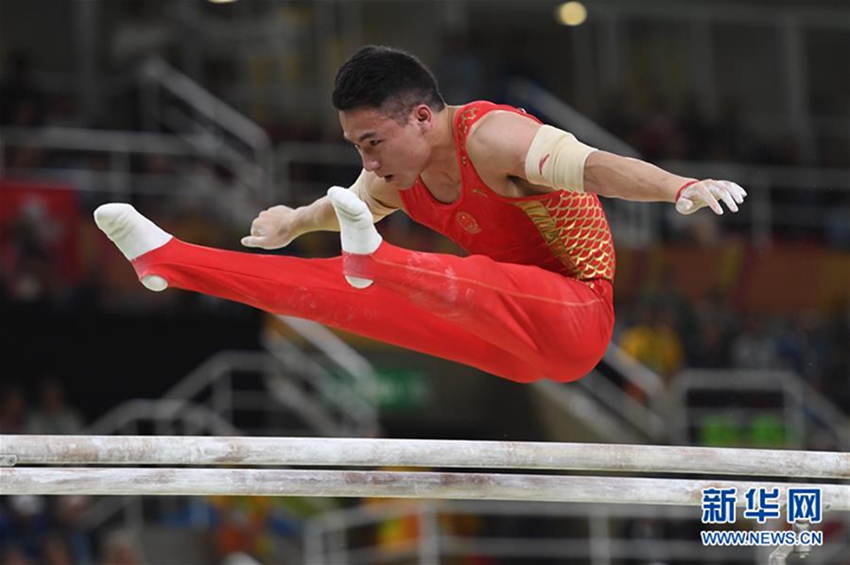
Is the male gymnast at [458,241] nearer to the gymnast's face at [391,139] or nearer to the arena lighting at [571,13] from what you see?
the gymnast's face at [391,139]

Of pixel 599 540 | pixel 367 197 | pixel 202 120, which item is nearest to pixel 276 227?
pixel 367 197

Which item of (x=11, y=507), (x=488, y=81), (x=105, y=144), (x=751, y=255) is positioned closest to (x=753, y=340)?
(x=751, y=255)

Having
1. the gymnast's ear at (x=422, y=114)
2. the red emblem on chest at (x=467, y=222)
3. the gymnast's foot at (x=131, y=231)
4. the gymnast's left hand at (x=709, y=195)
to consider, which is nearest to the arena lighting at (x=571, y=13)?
the red emblem on chest at (x=467, y=222)

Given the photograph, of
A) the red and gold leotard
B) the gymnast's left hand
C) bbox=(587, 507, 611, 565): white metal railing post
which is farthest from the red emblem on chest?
bbox=(587, 507, 611, 565): white metal railing post

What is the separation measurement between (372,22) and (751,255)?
18.1 feet

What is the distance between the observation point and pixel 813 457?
505 cm

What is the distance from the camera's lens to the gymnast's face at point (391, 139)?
4953mm

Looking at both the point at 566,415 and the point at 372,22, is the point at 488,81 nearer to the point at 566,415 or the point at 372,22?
the point at 372,22

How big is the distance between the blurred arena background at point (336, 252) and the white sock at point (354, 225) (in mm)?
5872

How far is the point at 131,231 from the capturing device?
Answer: 15.7ft

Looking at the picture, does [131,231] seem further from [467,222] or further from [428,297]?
[467,222]

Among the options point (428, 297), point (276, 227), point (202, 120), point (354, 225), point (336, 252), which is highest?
point (202, 120)

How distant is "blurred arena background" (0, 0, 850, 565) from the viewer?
11492 millimetres

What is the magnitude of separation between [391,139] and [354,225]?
547 mm
